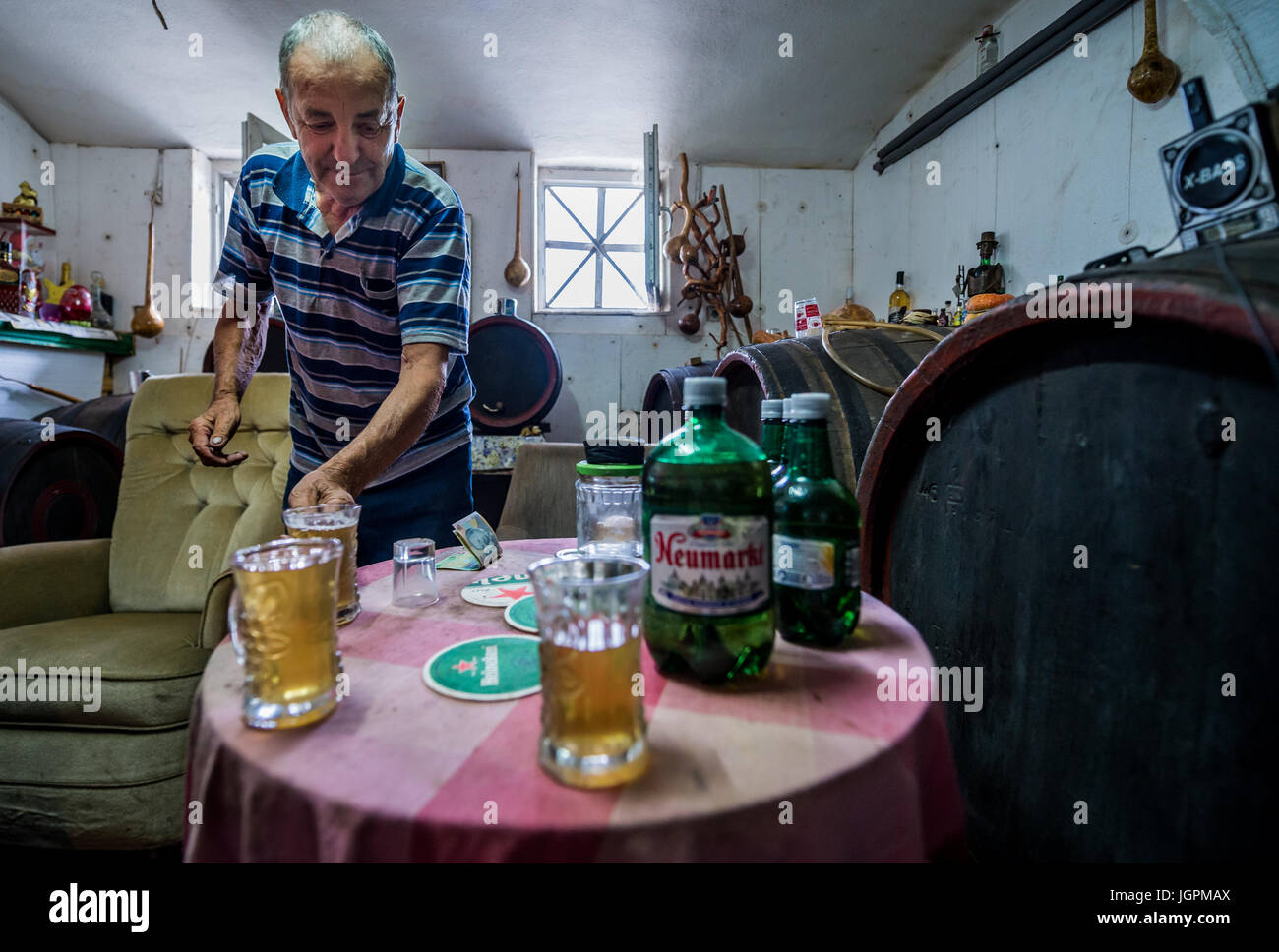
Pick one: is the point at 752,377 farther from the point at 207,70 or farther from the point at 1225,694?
the point at 207,70

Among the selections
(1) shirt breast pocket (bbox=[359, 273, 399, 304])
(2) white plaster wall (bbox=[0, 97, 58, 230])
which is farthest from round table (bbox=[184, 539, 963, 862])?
(2) white plaster wall (bbox=[0, 97, 58, 230])

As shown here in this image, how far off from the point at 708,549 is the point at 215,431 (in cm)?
152

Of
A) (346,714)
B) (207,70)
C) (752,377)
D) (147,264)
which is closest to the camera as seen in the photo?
(346,714)

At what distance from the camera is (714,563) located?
0.64 m

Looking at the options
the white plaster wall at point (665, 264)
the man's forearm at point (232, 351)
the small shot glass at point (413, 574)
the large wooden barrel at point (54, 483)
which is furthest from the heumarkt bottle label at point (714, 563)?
the white plaster wall at point (665, 264)

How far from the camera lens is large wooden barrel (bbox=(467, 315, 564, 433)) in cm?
385

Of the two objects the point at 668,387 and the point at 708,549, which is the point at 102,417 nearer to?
the point at 668,387

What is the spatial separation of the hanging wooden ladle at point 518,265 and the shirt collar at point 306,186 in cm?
335

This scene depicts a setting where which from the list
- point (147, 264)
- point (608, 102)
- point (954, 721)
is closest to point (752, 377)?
point (954, 721)

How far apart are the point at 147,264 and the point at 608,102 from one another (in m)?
3.84

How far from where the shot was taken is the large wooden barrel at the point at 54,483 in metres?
2.17

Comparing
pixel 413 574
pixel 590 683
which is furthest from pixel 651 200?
pixel 590 683

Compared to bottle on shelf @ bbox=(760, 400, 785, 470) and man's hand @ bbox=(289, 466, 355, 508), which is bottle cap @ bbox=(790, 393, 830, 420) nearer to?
bottle on shelf @ bbox=(760, 400, 785, 470)

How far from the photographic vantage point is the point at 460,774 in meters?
0.52
